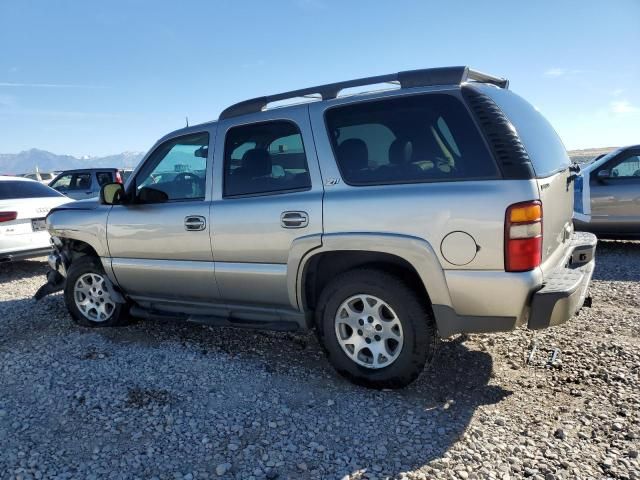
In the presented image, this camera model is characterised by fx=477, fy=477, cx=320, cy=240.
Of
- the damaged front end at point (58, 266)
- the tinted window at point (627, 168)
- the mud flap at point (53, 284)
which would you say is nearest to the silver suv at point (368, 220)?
the damaged front end at point (58, 266)

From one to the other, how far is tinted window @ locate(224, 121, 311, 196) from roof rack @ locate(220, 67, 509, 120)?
177 millimetres

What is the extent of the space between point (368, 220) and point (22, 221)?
237 inches

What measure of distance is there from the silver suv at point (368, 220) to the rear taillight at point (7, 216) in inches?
138

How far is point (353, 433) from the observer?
9.09 feet

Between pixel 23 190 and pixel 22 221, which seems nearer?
pixel 22 221

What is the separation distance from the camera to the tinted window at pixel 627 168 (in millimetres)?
7184

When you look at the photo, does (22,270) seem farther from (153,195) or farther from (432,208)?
(432,208)

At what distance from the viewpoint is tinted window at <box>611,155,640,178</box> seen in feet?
23.6

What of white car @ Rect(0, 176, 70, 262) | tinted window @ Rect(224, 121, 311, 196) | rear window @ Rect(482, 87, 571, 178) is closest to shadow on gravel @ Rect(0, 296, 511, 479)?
tinted window @ Rect(224, 121, 311, 196)

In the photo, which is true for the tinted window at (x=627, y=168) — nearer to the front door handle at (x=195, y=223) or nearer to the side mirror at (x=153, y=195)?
the front door handle at (x=195, y=223)

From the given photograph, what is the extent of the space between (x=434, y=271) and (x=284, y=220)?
42.9 inches

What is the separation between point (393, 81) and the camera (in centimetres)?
314

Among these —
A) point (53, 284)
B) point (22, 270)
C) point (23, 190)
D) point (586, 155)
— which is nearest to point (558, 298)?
point (53, 284)

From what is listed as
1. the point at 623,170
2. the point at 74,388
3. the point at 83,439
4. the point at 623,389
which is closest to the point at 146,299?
the point at 74,388
